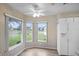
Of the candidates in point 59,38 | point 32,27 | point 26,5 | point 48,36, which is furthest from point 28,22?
point 59,38

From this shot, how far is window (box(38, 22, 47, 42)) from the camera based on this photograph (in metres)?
1.64

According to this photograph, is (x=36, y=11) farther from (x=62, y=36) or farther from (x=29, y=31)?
(x=62, y=36)

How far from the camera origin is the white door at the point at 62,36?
159 centimetres

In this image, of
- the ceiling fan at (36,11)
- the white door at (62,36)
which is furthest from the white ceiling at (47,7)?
the white door at (62,36)

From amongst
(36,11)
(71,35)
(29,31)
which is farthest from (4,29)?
(71,35)

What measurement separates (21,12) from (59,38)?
2.05 feet

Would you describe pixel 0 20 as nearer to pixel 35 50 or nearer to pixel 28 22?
pixel 28 22

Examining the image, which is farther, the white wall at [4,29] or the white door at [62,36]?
the white door at [62,36]

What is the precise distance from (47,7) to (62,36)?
441mm

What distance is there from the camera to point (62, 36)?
5.26 ft

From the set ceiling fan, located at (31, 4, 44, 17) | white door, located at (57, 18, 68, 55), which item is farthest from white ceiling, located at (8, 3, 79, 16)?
white door, located at (57, 18, 68, 55)

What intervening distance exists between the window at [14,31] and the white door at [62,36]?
21.4 inches

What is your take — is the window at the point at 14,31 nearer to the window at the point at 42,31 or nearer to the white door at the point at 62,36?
the window at the point at 42,31

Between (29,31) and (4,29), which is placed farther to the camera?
(29,31)
